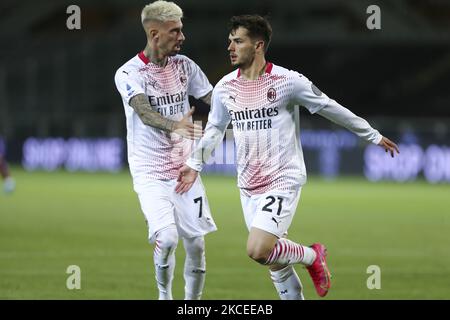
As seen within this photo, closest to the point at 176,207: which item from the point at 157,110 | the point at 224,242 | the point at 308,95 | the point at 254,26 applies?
the point at 157,110

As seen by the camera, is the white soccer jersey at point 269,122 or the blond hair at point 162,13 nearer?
the white soccer jersey at point 269,122

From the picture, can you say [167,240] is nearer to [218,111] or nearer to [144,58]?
[218,111]

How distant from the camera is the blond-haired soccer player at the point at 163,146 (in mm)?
8547

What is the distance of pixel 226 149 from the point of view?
26.2 metres

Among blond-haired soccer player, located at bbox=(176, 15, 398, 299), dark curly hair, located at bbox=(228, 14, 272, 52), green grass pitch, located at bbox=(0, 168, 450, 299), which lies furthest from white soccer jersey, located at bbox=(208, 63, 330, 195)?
green grass pitch, located at bbox=(0, 168, 450, 299)

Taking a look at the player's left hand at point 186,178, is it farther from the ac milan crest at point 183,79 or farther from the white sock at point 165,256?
the ac milan crest at point 183,79

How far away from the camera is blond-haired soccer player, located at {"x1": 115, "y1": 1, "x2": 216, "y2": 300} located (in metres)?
8.55

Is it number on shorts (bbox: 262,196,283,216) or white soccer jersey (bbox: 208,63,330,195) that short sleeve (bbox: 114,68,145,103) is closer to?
white soccer jersey (bbox: 208,63,330,195)

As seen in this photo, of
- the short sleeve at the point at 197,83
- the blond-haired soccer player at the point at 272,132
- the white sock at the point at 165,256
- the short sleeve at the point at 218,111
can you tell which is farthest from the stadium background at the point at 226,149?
the white sock at the point at 165,256

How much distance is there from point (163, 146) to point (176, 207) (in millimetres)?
502

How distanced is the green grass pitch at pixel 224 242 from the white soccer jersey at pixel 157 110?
1.46 metres

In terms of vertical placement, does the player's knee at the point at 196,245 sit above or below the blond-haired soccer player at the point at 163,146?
below
